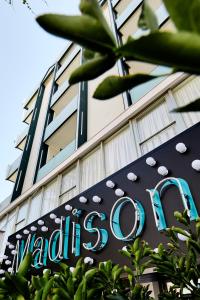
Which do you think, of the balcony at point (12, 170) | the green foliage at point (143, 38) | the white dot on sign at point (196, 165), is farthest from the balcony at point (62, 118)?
the green foliage at point (143, 38)

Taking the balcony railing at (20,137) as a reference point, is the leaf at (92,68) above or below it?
below

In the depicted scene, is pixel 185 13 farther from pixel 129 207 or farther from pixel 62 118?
pixel 62 118

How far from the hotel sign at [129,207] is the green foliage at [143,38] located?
3205 millimetres

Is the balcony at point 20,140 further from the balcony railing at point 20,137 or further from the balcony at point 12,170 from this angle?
the balcony at point 12,170

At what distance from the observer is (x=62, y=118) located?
9.76m

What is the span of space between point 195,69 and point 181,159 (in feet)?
11.9

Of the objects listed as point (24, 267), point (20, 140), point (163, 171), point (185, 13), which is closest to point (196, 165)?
point (163, 171)

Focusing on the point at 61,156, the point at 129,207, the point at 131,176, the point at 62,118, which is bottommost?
the point at 129,207

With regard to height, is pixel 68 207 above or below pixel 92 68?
above

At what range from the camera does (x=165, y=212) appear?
3648 millimetres

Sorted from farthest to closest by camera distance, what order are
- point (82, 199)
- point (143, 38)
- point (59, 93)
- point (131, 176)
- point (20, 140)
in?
point (20, 140)
point (59, 93)
point (82, 199)
point (131, 176)
point (143, 38)

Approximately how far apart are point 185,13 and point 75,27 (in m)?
0.23

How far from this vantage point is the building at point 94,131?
527 cm

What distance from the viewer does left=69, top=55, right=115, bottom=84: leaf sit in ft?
1.75
